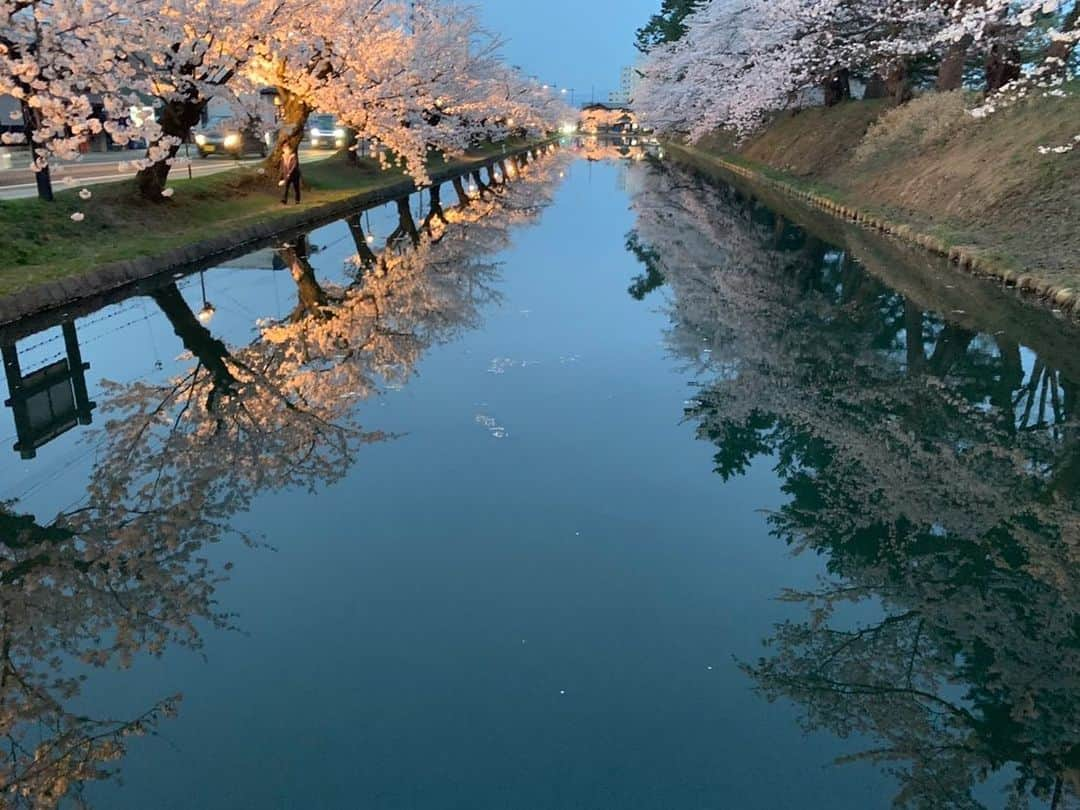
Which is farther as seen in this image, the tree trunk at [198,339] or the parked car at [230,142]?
the parked car at [230,142]

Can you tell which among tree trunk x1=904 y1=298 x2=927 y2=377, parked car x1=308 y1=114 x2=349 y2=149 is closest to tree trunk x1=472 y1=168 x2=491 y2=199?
parked car x1=308 y1=114 x2=349 y2=149

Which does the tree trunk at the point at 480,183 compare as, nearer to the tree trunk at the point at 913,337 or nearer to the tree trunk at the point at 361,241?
the tree trunk at the point at 361,241

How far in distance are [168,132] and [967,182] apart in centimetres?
2051

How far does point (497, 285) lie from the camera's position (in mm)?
15445

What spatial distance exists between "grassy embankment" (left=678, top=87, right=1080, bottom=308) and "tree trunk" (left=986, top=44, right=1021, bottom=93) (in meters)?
1.02

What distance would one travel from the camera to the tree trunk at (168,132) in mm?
18547

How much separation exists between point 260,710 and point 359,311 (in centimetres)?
949

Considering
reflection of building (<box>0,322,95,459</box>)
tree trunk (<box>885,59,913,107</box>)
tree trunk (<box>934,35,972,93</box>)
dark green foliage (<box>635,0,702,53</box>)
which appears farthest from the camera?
dark green foliage (<box>635,0,702,53</box>)

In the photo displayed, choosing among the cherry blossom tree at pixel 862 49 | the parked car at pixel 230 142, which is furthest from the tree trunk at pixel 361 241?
the parked car at pixel 230 142

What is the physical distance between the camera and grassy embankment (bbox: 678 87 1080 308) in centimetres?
1466

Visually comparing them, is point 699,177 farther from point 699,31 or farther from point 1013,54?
point 1013,54

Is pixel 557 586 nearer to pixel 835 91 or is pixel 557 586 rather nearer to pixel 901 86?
pixel 901 86

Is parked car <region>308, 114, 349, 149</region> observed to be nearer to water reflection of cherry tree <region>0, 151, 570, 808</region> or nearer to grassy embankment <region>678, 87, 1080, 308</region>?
grassy embankment <region>678, 87, 1080, 308</region>

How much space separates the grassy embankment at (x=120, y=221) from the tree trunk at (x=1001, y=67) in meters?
21.3
